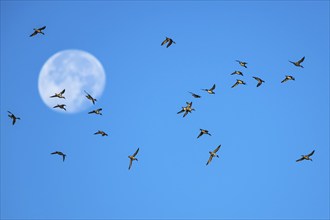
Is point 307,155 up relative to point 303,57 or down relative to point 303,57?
down

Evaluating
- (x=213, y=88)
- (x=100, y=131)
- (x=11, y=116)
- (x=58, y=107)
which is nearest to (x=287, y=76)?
(x=213, y=88)

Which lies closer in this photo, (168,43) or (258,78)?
(168,43)

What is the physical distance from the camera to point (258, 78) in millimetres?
69750

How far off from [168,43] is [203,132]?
559 inches

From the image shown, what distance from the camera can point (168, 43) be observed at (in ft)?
207

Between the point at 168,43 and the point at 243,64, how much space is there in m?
11.5

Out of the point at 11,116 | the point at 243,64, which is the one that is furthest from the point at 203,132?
the point at 11,116

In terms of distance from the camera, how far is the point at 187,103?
6794 cm

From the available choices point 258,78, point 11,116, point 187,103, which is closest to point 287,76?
point 258,78

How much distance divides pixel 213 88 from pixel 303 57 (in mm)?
13742

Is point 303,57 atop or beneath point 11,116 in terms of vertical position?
atop

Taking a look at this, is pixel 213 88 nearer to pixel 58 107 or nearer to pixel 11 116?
pixel 58 107

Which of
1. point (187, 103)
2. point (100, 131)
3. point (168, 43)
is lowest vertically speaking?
point (100, 131)

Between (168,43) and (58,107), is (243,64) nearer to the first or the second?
(168,43)
